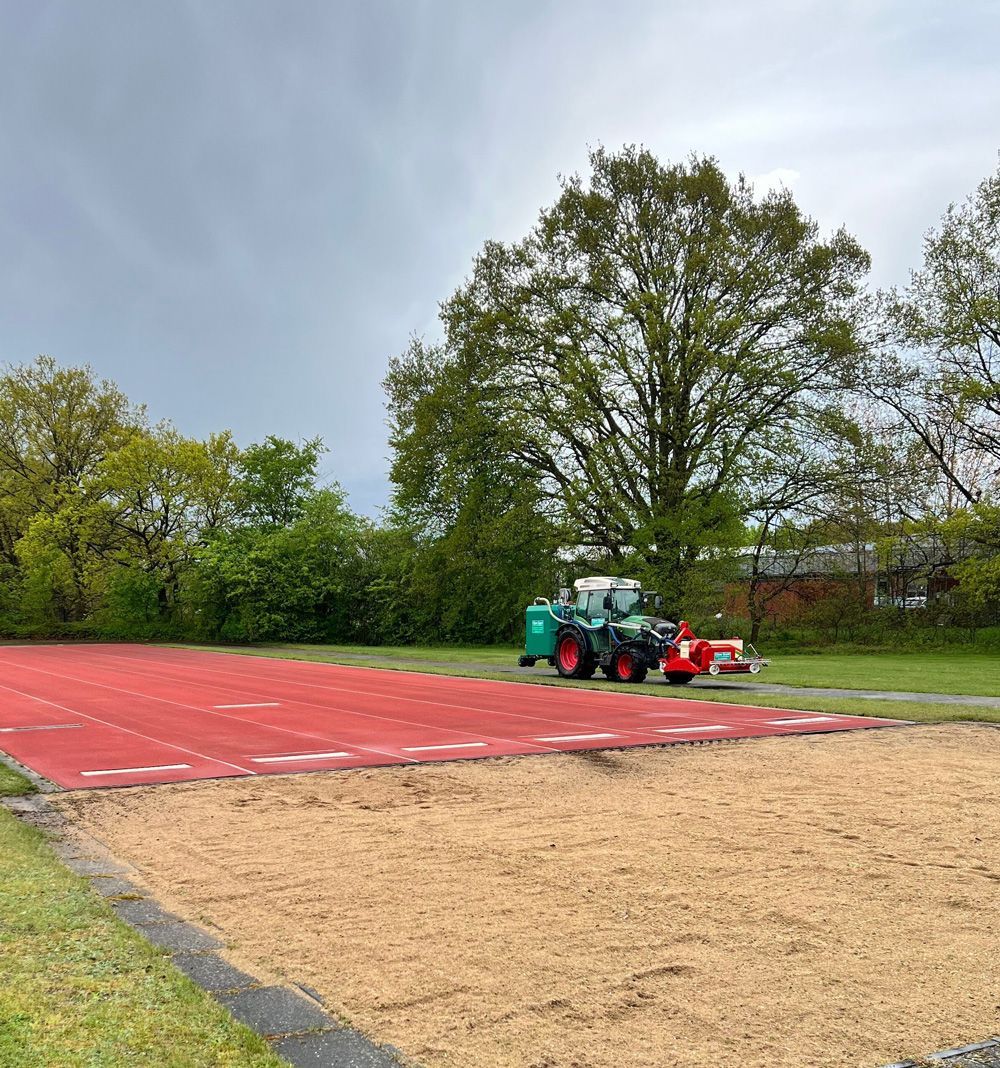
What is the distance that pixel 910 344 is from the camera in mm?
36188

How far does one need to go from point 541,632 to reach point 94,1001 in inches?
827

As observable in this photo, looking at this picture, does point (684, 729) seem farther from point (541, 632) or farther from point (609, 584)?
point (541, 632)

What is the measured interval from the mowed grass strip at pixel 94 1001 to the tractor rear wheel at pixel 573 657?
18249mm

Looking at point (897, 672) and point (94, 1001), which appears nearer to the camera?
point (94, 1001)

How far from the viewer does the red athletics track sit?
11.3 meters

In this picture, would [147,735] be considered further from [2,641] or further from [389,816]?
[2,641]

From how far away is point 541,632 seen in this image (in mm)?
24859

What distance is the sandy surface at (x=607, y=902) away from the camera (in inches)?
155

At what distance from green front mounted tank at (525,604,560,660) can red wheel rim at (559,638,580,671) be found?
41cm

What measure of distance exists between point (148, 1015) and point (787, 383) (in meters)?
32.5

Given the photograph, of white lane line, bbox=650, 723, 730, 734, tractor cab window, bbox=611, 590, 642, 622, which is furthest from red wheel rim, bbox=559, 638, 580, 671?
white lane line, bbox=650, 723, 730, 734

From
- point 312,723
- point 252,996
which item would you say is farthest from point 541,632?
point 252,996

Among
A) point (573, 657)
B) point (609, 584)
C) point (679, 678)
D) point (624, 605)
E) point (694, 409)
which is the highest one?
point (694, 409)

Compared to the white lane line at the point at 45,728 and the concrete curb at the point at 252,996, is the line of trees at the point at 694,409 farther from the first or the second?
the concrete curb at the point at 252,996
